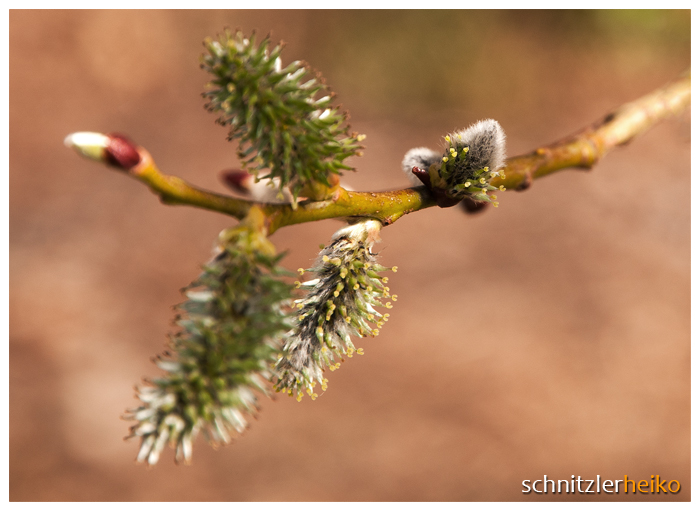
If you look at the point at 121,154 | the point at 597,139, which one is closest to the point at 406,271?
the point at 597,139

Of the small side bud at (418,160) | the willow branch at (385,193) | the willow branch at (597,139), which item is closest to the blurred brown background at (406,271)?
the willow branch at (597,139)

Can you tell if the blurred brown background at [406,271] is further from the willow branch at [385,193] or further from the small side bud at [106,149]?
the small side bud at [106,149]

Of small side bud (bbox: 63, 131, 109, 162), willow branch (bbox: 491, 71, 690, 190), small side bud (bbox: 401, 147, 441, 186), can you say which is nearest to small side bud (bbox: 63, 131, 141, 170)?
small side bud (bbox: 63, 131, 109, 162)

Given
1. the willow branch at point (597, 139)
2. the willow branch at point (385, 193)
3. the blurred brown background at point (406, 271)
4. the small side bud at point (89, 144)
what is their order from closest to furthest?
the small side bud at point (89, 144)
the willow branch at point (385, 193)
the willow branch at point (597, 139)
the blurred brown background at point (406, 271)

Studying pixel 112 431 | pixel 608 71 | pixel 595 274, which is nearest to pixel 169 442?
pixel 112 431

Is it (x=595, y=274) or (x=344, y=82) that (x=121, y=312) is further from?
(x=595, y=274)

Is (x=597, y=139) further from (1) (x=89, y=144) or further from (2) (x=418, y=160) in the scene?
(1) (x=89, y=144)
